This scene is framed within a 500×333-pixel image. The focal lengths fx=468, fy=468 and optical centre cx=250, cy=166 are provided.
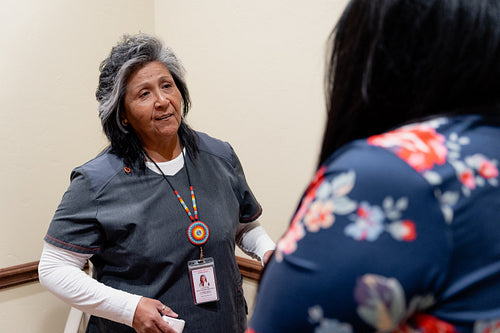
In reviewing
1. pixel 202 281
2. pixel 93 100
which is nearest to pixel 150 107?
pixel 202 281

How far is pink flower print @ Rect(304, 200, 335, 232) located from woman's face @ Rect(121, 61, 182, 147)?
113 cm

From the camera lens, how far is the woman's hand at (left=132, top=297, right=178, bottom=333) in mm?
1352

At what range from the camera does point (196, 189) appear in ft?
5.09

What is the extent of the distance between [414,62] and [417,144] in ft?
0.34

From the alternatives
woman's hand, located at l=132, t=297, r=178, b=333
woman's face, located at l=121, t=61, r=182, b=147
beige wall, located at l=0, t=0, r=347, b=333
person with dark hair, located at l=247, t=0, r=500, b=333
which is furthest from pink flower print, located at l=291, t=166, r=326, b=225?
beige wall, located at l=0, t=0, r=347, b=333

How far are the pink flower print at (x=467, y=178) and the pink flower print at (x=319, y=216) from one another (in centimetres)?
13

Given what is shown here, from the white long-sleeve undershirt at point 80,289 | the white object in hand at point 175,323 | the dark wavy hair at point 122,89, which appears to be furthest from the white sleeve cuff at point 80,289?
the dark wavy hair at point 122,89

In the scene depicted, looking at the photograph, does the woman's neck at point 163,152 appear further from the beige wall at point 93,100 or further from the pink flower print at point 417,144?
the pink flower print at point 417,144

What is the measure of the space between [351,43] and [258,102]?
1739 mm

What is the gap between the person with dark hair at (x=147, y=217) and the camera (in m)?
1.40

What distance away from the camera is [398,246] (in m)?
0.44

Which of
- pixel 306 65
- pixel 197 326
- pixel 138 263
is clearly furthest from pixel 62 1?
pixel 197 326

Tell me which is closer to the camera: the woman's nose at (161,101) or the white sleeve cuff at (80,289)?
the white sleeve cuff at (80,289)

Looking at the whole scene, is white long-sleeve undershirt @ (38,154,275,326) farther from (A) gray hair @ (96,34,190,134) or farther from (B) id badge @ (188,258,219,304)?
(A) gray hair @ (96,34,190,134)
